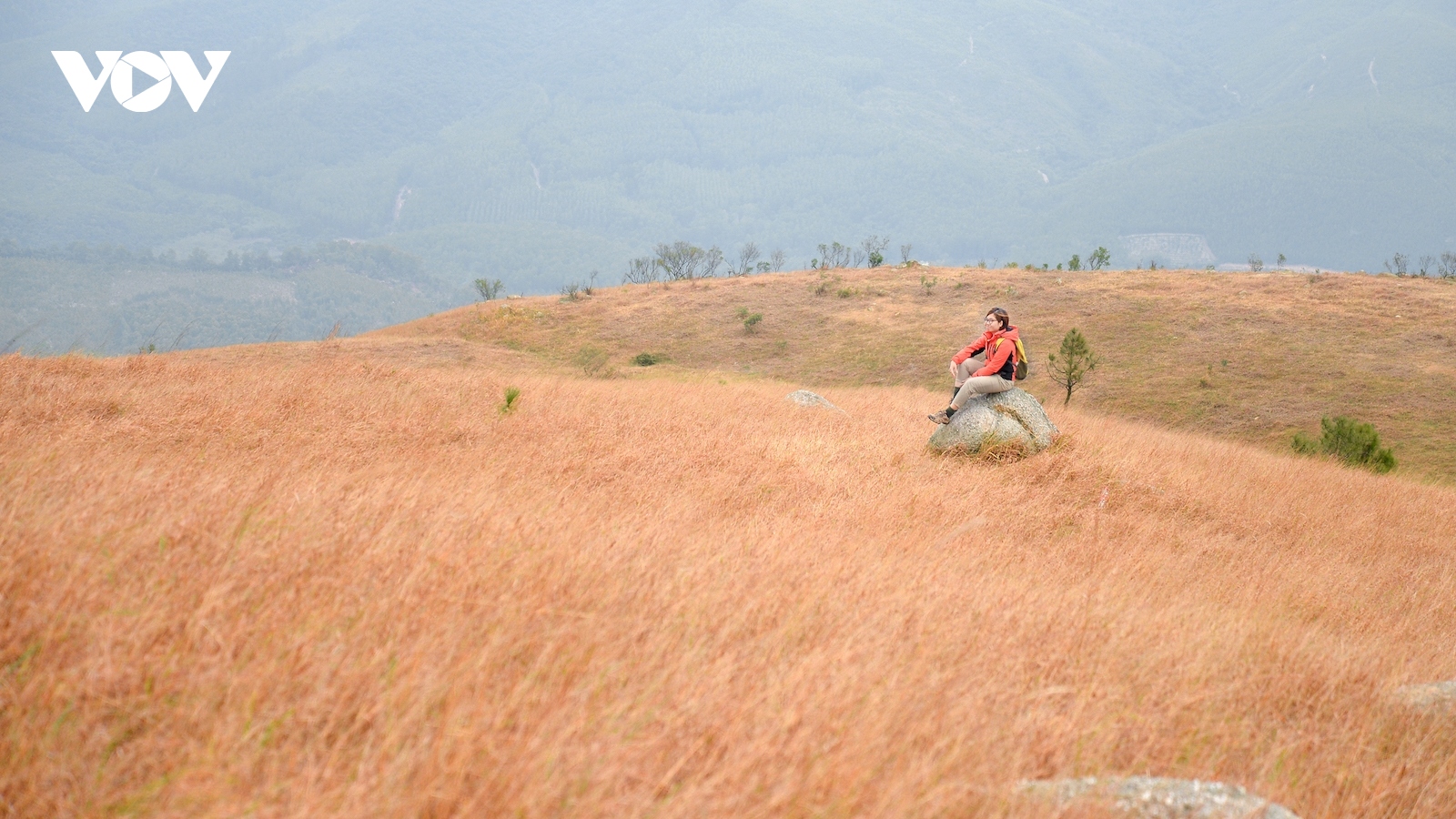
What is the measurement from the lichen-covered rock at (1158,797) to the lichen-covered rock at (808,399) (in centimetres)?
1162

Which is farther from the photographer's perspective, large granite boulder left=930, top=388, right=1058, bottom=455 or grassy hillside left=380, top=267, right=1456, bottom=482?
grassy hillside left=380, top=267, right=1456, bottom=482

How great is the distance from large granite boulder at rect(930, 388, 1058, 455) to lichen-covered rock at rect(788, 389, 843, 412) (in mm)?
4060

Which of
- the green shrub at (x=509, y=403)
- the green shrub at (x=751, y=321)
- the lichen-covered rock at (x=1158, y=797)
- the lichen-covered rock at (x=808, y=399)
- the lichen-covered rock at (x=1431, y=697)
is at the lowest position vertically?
the lichen-covered rock at (x=1431, y=697)

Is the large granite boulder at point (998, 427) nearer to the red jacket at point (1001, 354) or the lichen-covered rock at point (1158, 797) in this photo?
the red jacket at point (1001, 354)

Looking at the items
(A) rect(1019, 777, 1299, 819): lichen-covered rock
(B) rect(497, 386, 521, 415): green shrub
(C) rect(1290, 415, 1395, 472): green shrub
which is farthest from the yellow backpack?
(C) rect(1290, 415, 1395, 472): green shrub

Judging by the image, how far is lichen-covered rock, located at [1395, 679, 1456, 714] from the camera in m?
4.10

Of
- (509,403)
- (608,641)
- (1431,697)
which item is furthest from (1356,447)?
(608,641)

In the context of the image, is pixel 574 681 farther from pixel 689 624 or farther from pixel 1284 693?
pixel 1284 693

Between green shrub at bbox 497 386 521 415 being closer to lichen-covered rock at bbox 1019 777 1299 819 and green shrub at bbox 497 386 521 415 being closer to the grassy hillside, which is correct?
lichen-covered rock at bbox 1019 777 1299 819

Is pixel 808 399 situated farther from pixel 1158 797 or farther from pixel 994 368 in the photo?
pixel 1158 797

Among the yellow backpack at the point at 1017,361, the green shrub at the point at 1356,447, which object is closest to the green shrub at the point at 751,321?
the green shrub at the point at 1356,447

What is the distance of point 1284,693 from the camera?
404cm

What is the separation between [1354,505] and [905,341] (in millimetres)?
25208

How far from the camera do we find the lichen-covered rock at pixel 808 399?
48.2ft
